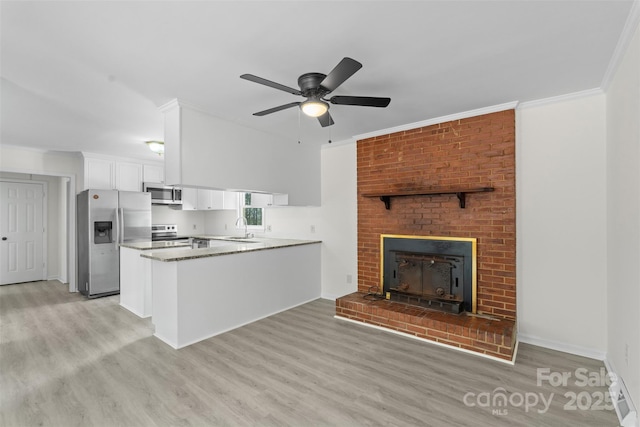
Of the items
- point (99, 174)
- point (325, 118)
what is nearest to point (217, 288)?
point (325, 118)

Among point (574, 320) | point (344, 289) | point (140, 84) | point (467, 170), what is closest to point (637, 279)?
point (574, 320)

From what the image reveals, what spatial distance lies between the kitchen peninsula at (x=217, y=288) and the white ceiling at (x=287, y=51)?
1657 millimetres

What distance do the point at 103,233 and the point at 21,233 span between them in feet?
8.54

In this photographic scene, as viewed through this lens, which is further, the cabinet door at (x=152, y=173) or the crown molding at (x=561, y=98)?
the cabinet door at (x=152, y=173)

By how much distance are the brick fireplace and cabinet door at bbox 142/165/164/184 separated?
435cm

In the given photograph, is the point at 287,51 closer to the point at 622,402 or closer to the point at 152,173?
the point at 622,402

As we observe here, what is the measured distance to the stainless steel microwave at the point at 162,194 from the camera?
19.2 ft

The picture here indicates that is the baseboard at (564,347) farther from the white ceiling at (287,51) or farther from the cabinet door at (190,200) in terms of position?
the cabinet door at (190,200)

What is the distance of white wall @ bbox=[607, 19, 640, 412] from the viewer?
1.89 m

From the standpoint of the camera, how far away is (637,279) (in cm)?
189

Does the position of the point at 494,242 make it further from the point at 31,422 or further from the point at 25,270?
the point at 25,270

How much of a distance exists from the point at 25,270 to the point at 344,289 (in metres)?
6.51

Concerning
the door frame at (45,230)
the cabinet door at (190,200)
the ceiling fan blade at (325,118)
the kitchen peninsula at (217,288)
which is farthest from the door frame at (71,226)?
the ceiling fan blade at (325,118)

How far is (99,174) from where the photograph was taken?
17.5 feet
